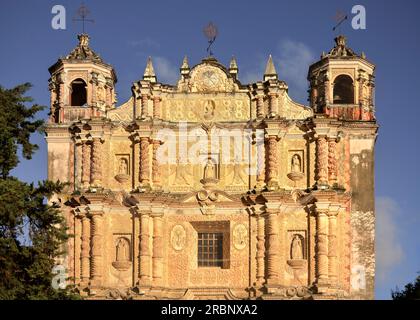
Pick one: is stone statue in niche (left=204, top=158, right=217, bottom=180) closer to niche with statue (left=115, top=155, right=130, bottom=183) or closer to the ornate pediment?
the ornate pediment

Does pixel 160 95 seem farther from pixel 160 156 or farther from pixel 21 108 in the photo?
pixel 21 108

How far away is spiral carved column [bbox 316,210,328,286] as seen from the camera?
39.5 m

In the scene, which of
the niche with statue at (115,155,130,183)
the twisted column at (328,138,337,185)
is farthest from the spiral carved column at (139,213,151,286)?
the twisted column at (328,138,337,185)

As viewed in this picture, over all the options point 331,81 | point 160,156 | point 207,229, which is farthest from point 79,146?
point 331,81

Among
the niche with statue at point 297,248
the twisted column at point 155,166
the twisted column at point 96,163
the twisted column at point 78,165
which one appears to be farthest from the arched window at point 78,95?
the niche with statue at point 297,248

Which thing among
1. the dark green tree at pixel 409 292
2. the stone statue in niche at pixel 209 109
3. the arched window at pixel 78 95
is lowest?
the dark green tree at pixel 409 292

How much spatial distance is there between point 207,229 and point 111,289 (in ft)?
13.2

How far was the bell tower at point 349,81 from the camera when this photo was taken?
41.5m

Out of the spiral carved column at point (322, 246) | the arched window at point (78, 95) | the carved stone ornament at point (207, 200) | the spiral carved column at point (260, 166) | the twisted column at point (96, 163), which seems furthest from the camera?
the arched window at point (78, 95)

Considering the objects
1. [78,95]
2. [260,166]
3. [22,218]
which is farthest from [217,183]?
[22,218]

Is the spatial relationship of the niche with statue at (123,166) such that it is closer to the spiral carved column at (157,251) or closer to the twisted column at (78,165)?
the twisted column at (78,165)

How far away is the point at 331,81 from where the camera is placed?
137 feet

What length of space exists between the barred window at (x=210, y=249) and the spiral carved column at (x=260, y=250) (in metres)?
1.47

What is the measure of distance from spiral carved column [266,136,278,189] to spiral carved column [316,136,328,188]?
1.48 meters
